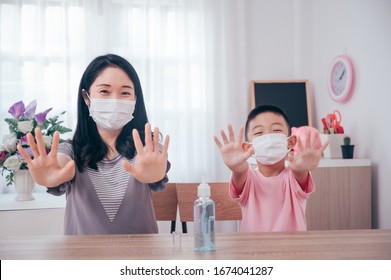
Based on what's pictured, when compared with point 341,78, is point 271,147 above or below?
below

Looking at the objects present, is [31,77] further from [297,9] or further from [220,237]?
[220,237]

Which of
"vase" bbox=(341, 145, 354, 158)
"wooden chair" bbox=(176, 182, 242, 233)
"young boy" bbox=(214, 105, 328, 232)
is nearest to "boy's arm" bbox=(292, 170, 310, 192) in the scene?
"young boy" bbox=(214, 105, 328, 232)

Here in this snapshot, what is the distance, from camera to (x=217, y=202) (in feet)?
5.12

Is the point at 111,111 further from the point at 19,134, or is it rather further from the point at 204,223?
the point at 19,134

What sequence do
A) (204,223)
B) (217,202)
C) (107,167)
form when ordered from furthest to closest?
(217,202) < (107,167) < (204,223)

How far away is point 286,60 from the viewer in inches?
126

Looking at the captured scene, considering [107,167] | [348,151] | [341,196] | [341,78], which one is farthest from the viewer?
[341,78]

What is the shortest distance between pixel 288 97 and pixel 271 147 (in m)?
1.91

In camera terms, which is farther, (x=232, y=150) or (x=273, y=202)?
(x=273, y=202)

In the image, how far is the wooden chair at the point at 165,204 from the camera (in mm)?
1604

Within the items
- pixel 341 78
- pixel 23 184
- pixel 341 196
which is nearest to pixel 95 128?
pixel 23 184

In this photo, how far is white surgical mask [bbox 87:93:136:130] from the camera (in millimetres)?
1151

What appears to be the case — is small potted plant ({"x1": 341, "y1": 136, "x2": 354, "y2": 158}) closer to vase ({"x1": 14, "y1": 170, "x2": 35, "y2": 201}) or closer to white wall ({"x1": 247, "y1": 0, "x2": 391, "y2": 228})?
white wall ({"x1": 247, "y1": 0, "x2": 391, "y2": 228})

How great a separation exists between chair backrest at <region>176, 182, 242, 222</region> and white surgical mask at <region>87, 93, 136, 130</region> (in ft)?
1.72
